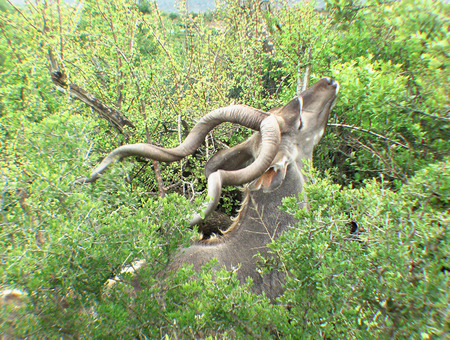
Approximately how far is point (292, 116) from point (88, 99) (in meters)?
3.14

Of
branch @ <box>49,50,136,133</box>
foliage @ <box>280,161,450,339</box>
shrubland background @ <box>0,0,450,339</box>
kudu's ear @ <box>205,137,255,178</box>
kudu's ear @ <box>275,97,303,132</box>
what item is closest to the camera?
foliage @ <box>280,161,450,339</box>

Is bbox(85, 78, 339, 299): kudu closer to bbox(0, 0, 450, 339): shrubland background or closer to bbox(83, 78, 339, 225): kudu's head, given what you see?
bbox(83, 78, 339, 225): kudu's head

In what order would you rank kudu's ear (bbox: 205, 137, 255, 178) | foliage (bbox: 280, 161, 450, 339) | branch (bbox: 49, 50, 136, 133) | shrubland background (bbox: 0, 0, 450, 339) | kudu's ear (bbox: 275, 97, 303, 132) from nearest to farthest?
foliage (bbox: 280, 161, 450, 339), shrubland background (bbox: 0, 0, 450, 339), kudu's ear (bbox: 275, 97, 303, 132), kudu's ear (bbox: 205, 137, 255, 178), branch (bbox: 49, 50, 136, 133)

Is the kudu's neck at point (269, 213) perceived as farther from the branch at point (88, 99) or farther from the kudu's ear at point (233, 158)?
the branch at point (88, 99)

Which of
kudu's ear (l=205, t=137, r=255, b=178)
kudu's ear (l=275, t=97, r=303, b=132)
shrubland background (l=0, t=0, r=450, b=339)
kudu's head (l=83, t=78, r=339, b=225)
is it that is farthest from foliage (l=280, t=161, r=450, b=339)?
kudu's ear (l=205, t=137, r=255, b=178)

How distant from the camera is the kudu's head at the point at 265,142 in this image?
282 centimetres

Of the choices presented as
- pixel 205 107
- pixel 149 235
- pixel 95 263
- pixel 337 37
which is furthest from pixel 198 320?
pixel 337 37

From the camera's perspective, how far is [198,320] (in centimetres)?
140

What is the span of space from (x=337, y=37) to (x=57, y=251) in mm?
4755

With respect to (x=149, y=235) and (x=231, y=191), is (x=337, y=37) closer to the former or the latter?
(x=231, y=191)

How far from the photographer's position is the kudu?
8.99 feet

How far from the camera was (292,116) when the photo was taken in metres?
3.19

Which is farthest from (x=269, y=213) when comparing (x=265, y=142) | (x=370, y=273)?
(x=370, y=273)

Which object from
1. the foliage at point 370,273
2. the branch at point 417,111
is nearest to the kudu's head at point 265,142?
the branch at point 417,111
